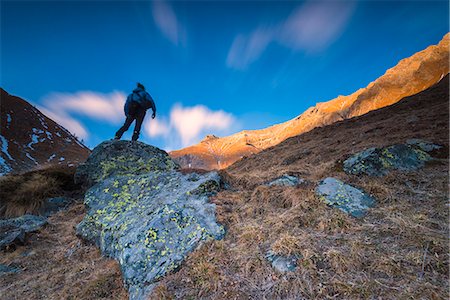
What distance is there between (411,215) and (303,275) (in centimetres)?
265

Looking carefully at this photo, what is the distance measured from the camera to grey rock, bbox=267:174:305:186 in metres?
6.26

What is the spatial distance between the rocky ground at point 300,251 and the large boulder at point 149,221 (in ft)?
0.82

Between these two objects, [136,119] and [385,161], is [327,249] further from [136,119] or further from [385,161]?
[136,119]

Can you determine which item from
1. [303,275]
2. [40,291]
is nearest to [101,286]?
[40,291]

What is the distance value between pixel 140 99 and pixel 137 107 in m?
0.44

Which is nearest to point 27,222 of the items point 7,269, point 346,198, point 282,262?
point 7,269

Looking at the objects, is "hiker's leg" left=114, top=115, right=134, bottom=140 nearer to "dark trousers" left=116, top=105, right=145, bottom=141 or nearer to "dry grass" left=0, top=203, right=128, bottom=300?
"dark trousers" left=116, top=105, right=145, bottom=141

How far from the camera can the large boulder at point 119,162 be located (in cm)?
827

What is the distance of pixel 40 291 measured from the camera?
13.4 feet

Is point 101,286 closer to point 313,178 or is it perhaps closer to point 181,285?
point 181,285

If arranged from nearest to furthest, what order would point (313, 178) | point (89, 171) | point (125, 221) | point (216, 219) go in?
point (216, 219)
point (125, 221)
point (313, 178)
point (89, 171)

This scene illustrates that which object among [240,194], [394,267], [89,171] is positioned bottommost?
[394,267]

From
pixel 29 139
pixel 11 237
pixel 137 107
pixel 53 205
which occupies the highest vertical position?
pixel 29 139

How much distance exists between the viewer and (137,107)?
10.2 m
